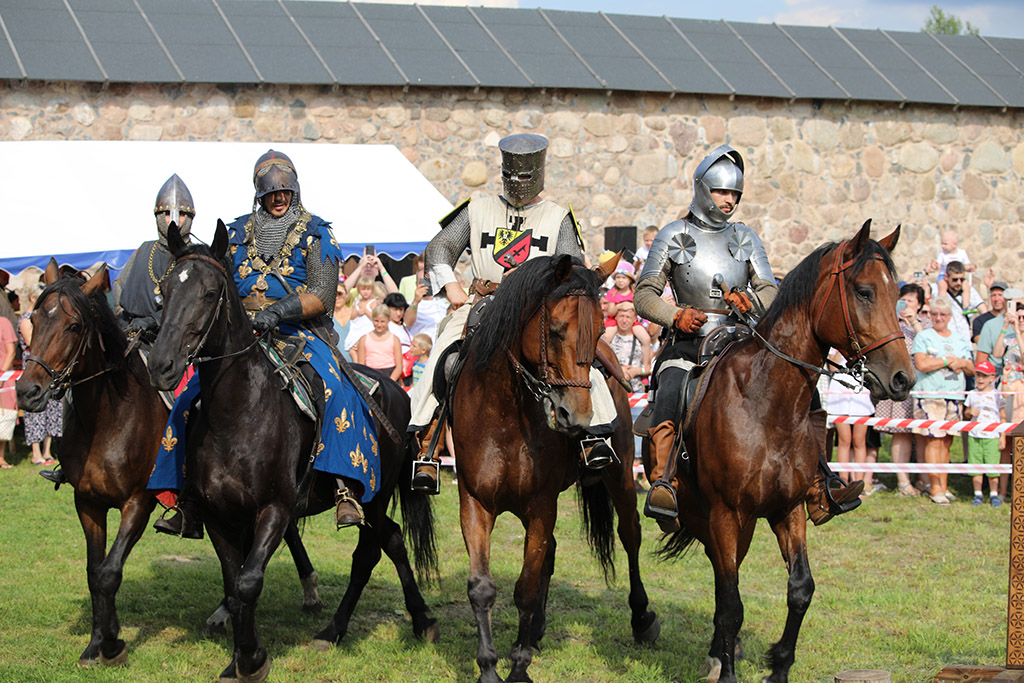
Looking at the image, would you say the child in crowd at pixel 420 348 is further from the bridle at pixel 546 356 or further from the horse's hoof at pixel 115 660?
the bridle at pixel 546 356

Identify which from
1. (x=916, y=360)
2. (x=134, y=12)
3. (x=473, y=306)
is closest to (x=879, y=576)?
(x=916, y=360)

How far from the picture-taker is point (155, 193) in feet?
45.1

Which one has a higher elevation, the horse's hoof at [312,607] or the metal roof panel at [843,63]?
the metal roof panel at [843,63]

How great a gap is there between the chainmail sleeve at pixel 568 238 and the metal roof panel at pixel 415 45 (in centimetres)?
1034

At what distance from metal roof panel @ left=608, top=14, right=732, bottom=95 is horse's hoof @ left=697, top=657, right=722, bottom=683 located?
12470 millimetres

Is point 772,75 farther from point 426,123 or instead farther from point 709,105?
point 426,123

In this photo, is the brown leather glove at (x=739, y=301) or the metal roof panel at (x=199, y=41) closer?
the brown leather glove at (x=739, y=301)

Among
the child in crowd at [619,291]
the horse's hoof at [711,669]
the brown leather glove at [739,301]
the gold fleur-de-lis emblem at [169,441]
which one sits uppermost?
the child in crowd at [619,291]

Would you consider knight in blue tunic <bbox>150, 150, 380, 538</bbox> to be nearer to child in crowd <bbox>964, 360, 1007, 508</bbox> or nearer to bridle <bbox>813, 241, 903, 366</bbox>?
bridle <bbox>813, 241, 903, 366</bbox>

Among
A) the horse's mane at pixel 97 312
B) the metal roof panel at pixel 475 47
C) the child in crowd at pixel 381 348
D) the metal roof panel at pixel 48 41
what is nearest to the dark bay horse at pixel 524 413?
the horse's mane at pixel 97 312

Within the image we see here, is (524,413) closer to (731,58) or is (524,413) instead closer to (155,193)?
(155,193)

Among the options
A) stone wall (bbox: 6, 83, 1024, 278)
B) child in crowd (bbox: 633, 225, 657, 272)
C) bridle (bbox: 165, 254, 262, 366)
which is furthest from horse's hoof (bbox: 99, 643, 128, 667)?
stone wall (bbox: 6, 83, 1024, 278)

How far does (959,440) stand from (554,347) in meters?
10.1

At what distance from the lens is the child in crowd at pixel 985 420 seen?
1108cm
